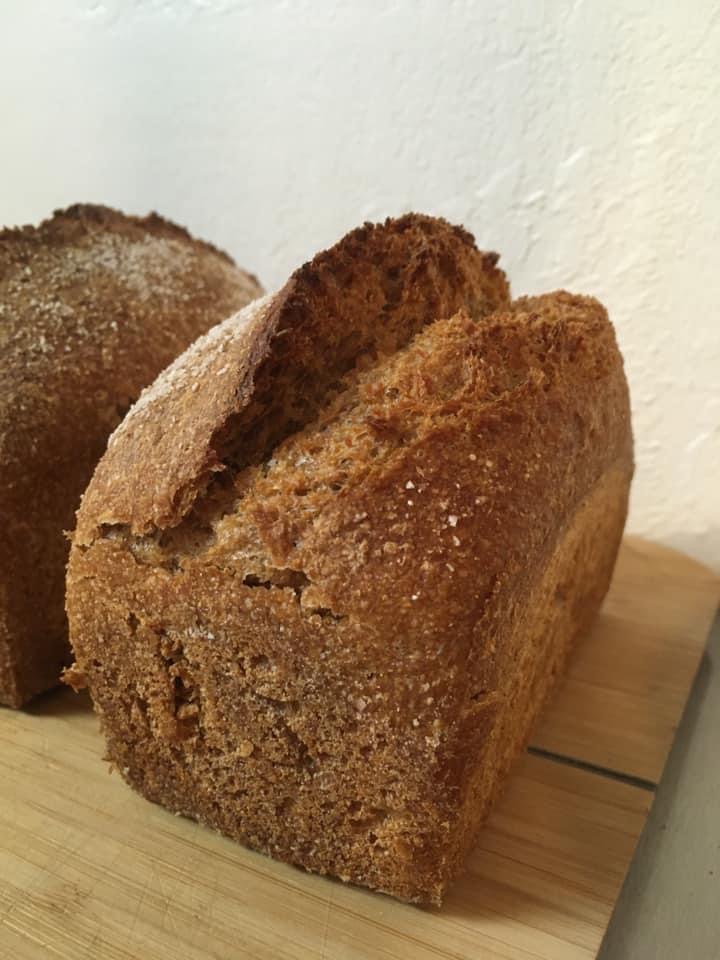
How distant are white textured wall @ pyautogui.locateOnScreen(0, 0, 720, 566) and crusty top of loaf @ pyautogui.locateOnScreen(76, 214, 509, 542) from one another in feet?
2.31

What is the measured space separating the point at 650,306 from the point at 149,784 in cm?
134

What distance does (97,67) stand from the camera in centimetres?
222

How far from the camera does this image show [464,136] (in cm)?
184

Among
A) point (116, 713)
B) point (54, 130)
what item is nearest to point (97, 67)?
point (54, 130)

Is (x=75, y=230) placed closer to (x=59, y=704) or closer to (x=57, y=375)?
(x=57, y=375)

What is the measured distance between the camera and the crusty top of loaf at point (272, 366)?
1.00m

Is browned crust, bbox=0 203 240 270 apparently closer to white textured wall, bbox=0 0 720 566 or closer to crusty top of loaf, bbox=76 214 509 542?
white textured wall, bbox=0 0 720 566

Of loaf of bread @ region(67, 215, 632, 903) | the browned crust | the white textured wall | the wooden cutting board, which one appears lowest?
the wooden cutting board

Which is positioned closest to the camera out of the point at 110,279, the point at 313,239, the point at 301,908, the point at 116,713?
the point at 301,908

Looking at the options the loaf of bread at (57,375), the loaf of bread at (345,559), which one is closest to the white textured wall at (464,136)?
the loaf of bread at (57,375)

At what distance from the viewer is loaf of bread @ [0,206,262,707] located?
1284mm

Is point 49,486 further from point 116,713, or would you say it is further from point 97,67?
point 97,67

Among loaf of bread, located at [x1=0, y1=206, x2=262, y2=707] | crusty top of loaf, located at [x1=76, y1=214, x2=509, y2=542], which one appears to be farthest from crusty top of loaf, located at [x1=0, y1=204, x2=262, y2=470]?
crusty top of loaf, located at [x1=76, y1=214, x2=509, y2=542]

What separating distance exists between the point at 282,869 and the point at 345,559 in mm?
462
